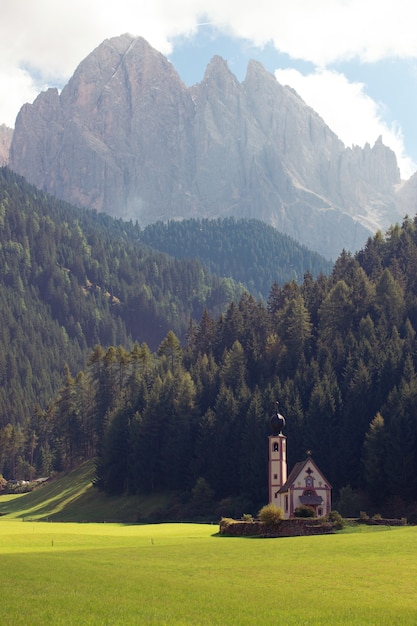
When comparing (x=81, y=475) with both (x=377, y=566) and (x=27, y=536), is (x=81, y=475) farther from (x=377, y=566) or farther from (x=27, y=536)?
(x=377, y=566)

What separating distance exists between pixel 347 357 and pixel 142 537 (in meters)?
61.9

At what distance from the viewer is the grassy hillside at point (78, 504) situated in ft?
409

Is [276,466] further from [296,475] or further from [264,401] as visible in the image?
[264,401]

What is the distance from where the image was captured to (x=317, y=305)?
16225cm

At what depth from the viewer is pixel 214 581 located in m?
48.4

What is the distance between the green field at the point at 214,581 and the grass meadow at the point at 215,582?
0.05 m

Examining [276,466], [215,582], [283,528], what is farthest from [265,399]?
[215,582]

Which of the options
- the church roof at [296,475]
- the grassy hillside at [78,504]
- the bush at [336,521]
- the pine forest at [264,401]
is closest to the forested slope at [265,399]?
the pine forest at [264,401]

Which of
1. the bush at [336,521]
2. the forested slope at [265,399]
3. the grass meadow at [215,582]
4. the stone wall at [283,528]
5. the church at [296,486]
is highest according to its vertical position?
the forested slope at [265,399]

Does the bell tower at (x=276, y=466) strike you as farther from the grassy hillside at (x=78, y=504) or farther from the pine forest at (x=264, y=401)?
the grassy hillside at (x=78, y=504)

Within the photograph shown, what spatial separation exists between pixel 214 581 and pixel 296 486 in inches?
2173

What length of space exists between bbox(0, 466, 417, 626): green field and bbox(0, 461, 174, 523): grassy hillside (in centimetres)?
5151

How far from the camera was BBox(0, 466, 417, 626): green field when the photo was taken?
3941cm

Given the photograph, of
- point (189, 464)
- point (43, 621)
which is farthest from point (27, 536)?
point (189, 464)
